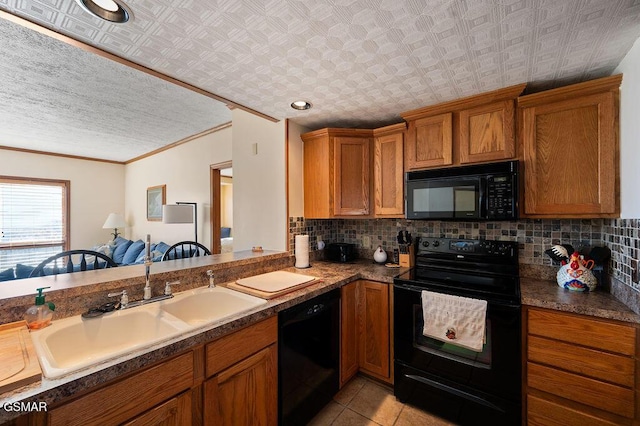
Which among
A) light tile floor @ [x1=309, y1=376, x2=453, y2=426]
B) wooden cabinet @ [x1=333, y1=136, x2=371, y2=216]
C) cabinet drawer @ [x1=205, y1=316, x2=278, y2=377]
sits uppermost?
wooden cabinet @ [x1=333, y1=136, x2=371, y2=216]

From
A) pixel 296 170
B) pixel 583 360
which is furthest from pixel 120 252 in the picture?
pixel 583 360

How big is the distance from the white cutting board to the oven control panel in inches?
43.5

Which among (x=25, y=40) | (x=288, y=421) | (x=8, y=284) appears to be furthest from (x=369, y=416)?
(x=25, y=40)

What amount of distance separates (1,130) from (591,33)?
6.36 m

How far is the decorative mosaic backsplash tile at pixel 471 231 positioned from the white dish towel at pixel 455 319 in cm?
76

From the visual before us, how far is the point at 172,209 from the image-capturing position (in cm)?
346

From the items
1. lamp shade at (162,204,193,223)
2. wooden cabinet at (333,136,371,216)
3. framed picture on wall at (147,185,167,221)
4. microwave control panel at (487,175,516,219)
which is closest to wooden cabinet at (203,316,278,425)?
wooden cabinet at (333,136,371,216)

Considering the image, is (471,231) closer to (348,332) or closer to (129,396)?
(348,332)

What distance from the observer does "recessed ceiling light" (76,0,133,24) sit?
1.03m

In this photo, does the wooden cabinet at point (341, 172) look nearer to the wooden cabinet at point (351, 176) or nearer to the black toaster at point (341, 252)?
the wooden cabinet at point (351, 176)

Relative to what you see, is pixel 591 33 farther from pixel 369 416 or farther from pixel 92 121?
pixel 92 121

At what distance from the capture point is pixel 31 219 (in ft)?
16.0

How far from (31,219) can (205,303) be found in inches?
224

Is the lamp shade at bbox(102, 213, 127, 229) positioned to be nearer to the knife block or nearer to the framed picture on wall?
the framed picture on wall
